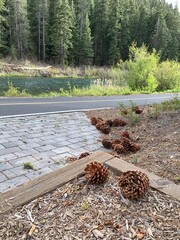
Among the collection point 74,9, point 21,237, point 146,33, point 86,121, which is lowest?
point 86,121

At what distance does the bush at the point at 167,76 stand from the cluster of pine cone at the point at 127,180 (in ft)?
55.7

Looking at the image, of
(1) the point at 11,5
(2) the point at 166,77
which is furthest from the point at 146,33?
(2) the point at 166,77

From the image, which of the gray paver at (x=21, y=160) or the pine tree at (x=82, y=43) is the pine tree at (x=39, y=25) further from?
the gray paver at (x=21, y=160)

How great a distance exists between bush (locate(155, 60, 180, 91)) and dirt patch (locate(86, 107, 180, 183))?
39.6ft

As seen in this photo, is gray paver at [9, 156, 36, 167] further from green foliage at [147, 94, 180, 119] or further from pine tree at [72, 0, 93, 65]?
pine tree at [72, 0, 93, 65]

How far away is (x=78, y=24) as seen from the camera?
39.9 metres

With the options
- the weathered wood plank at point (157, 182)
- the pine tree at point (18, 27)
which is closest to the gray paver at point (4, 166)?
the weathered wood plank at point (157, 182)

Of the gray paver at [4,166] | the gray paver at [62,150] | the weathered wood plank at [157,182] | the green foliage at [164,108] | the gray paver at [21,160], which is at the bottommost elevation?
the gray paver at [62,150]

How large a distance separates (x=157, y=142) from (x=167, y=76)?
15.5 meters

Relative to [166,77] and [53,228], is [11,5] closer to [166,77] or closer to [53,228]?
[166,77]

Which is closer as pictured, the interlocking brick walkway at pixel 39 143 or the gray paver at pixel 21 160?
the interlocking brick walkway at pixel 39 143

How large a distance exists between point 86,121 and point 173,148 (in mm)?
3369

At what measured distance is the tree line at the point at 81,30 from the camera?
3409cm

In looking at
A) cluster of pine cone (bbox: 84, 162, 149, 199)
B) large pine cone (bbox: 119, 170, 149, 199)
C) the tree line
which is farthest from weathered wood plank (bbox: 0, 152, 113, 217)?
the tree line
